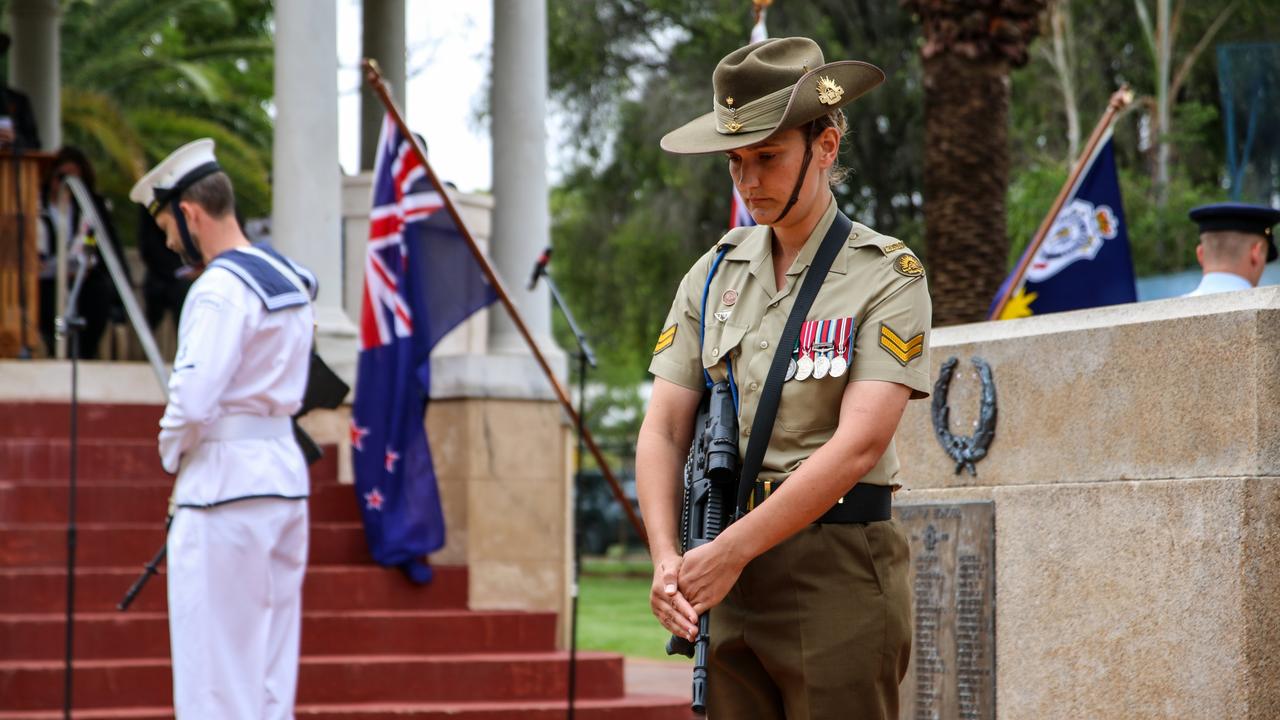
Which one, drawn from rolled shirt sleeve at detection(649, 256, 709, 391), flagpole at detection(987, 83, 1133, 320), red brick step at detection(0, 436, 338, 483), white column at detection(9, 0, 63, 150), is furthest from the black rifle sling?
white column at detection(9, 0, 63, 150)

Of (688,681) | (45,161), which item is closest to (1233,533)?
(688,681)

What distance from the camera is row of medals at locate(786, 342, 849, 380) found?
133 inches

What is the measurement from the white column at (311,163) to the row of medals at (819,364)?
25.5 ft

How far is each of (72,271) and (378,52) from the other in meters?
2.96

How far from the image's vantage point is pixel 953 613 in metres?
5.63

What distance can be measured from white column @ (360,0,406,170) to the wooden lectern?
265 cm

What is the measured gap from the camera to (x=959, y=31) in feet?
41.4

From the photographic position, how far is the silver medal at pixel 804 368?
3.40 metres

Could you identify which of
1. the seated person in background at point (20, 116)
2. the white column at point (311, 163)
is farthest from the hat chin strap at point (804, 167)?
the seated person in background at point (20, 116)

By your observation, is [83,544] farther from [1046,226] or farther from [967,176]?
[967,176]

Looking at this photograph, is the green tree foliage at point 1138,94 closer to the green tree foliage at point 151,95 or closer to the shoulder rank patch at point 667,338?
the green tree foliage at point 151,95

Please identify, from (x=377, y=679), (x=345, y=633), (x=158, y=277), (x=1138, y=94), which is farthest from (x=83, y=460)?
(x=1138, y=94)

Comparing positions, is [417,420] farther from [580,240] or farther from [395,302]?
[580,240]

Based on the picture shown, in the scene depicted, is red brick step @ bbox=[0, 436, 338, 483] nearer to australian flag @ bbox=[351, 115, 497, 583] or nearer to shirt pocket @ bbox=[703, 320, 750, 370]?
australian flag @ bbox=[351, 115, 497, 583]
